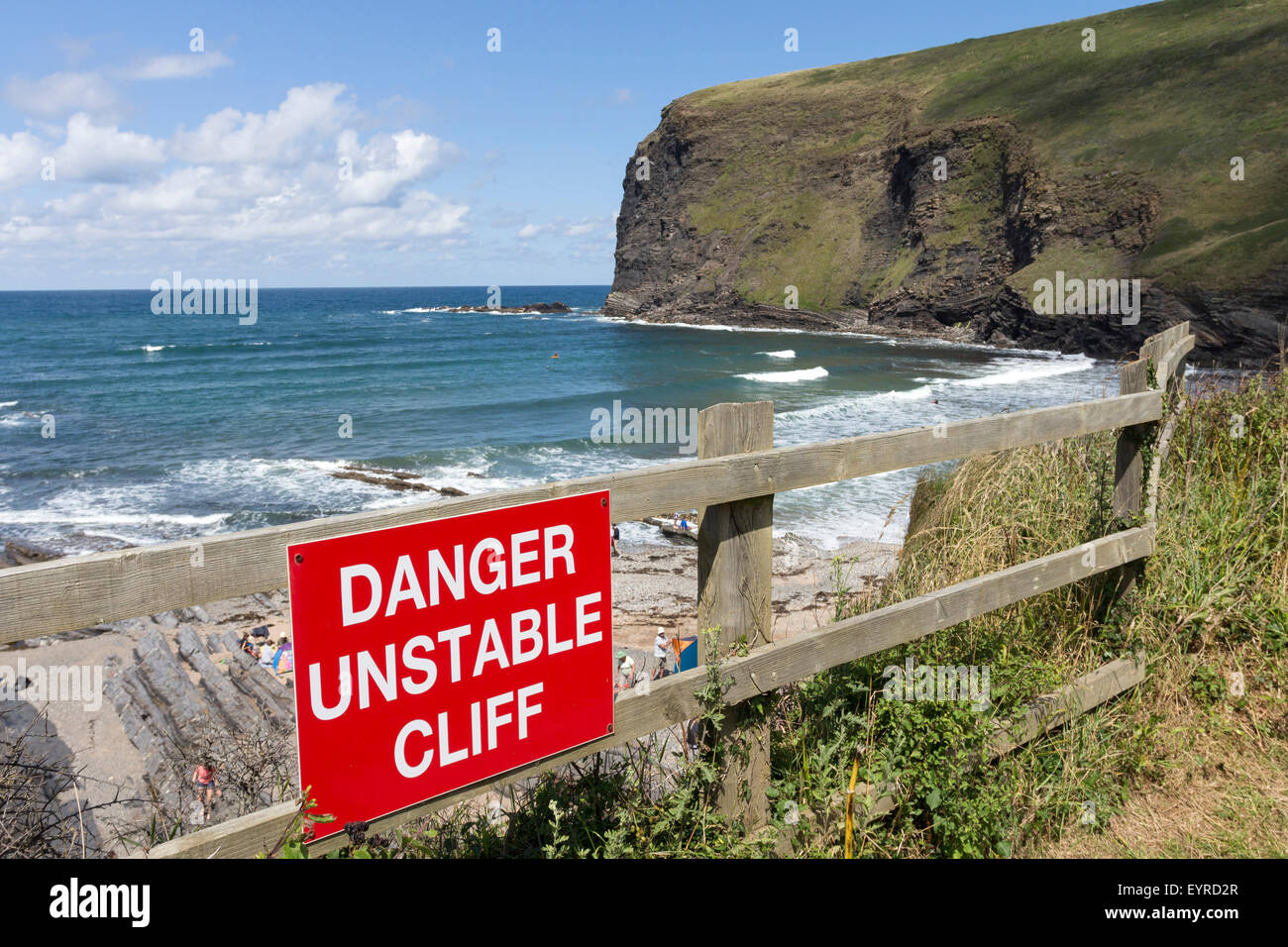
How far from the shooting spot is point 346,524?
6.71ft

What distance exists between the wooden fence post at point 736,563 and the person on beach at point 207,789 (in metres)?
3.69

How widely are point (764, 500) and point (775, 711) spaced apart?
1023 mm

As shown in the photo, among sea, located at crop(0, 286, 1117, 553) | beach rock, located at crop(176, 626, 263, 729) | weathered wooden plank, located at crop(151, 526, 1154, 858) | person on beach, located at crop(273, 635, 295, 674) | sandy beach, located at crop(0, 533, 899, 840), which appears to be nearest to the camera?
weathered wooden plank, located at crop(151, 526, 1154, 858)

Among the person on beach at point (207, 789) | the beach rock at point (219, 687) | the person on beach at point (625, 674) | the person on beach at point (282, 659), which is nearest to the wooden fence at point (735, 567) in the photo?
the person on beach at point (207, 789)

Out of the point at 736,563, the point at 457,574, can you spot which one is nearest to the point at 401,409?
the point at 736,563

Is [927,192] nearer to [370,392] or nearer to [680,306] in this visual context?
[680,306]

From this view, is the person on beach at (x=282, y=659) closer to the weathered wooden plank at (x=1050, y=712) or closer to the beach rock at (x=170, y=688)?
the beach rock at (x=170, y=688)

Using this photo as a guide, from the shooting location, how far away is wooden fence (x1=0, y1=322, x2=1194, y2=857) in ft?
5.92

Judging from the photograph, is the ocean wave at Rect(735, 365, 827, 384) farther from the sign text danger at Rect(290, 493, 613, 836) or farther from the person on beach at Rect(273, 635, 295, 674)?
the sign text danger at Rect(290, 493, 613, 836)

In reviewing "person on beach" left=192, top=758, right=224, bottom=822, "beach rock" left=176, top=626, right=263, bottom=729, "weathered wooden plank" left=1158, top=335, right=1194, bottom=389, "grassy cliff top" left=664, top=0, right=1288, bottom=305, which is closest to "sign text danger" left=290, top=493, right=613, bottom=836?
"weathered wooden plank" left=1158, top=335, right=1194, bottom=389

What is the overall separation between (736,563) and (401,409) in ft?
123

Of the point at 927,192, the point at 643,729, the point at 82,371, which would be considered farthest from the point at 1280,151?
the point at 82,371
